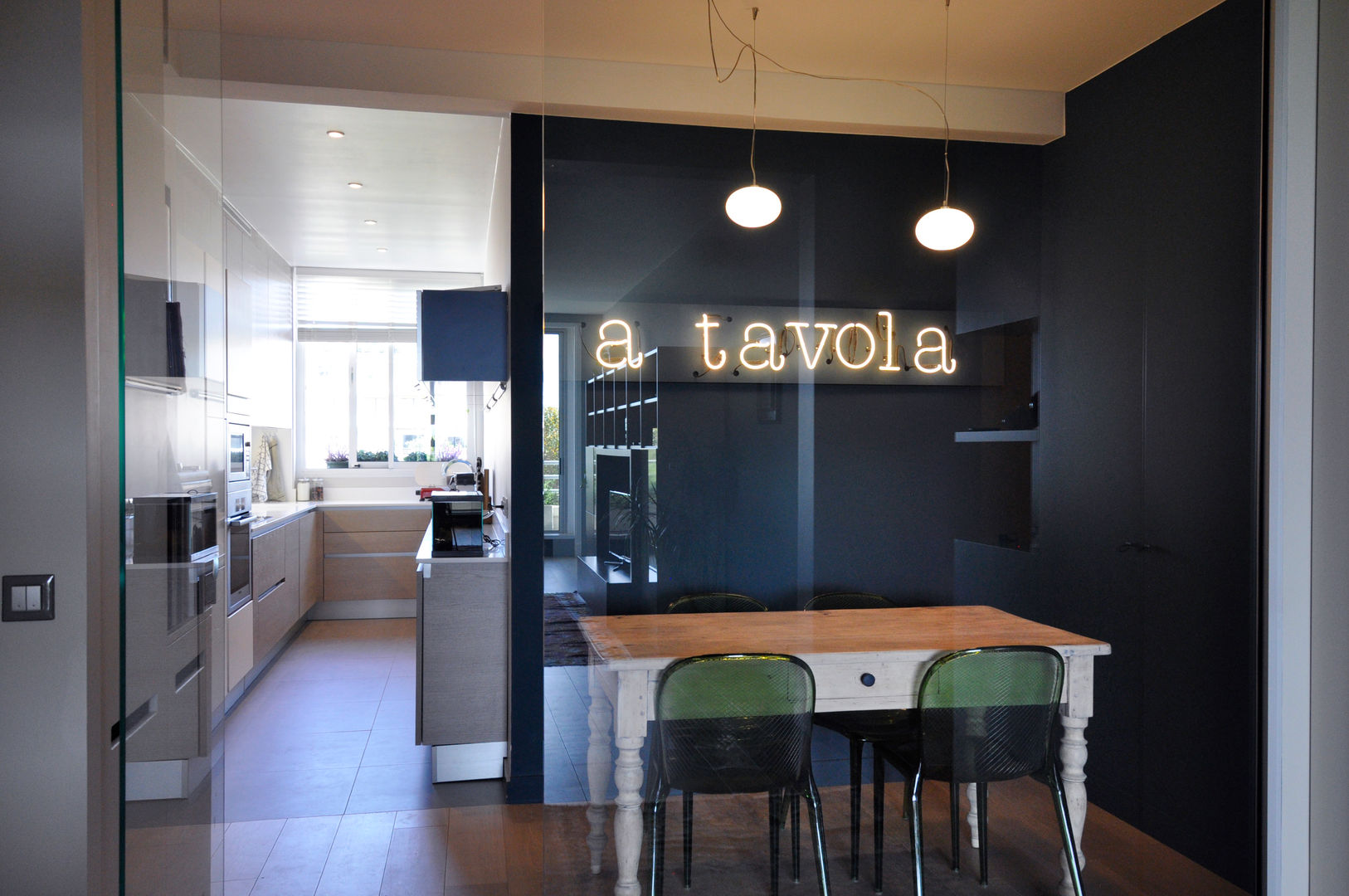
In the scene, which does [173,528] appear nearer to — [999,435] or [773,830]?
[773,830]

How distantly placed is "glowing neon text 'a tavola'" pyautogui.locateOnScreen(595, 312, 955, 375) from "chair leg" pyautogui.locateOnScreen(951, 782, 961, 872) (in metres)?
0.79

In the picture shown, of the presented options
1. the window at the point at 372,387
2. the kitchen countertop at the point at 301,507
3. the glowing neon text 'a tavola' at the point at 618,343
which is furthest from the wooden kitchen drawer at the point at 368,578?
the glowing neon text 'a tavola' at the point at 618,343

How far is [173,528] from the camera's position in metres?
1.30

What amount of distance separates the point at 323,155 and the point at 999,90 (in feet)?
12.8

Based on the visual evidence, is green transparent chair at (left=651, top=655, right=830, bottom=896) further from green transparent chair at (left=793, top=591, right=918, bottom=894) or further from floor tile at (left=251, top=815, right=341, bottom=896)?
floor tile at (left=251, top=815, right=341, bottom=896)

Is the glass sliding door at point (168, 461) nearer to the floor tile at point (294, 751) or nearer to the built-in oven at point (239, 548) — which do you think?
the floor tile at point (294, 751)

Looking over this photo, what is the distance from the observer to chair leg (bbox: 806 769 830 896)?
1.62 metres

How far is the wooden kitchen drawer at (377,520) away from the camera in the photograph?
279 inches

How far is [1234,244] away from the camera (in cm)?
184

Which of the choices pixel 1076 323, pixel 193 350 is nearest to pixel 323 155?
pixel 193 350

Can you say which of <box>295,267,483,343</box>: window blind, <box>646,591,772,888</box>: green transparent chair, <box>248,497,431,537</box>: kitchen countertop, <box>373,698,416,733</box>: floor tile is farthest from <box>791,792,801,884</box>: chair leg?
<box>295,267,483,343</box>: window blind

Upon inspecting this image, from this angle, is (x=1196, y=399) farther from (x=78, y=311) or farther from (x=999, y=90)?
(x=78, y=311)

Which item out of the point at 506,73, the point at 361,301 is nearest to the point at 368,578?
the point at 361,301

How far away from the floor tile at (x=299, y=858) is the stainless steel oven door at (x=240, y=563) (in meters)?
1.32
